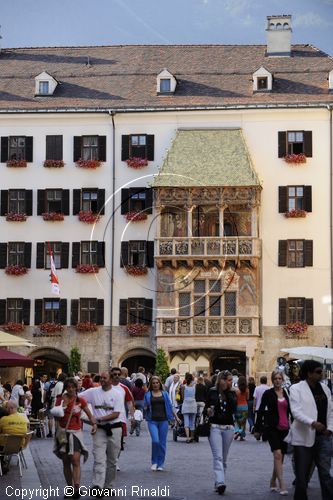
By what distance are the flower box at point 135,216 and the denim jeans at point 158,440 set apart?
36311 millimetres

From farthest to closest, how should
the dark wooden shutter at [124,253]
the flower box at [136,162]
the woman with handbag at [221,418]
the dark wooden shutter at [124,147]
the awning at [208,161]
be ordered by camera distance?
the dark wooden shutter at [124,147], the flower box at [136,162], the dark wooden shutter at [124,253], the awning at [208,161], the woman with handbag at [221,418]

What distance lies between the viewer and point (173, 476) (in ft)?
73.3

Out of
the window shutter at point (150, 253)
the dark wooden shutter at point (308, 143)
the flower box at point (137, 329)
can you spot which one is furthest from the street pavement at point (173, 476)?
the dark wooden shutter at point (308, 143)

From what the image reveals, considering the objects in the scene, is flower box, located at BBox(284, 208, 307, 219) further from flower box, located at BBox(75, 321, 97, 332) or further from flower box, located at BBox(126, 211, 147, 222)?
flower box, located at BBox(75, 321, 97, 332)

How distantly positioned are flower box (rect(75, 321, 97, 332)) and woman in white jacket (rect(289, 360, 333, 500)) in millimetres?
44541

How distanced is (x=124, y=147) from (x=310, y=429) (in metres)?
47.1

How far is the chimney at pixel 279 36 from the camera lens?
66000mm

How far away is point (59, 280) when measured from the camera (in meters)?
60.5

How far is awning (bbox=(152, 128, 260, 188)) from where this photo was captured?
58.7m

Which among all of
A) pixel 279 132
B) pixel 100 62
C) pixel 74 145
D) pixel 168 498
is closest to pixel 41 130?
pixel 74 145

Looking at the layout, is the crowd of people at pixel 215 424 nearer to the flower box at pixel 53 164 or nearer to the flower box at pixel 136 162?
the flower box at pixel 136 162

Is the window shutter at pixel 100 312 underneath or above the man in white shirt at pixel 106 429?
above

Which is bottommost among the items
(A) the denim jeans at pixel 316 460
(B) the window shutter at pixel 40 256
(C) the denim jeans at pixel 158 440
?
(C) the denim jeans at pixel 158 440

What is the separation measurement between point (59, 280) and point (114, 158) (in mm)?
6844
